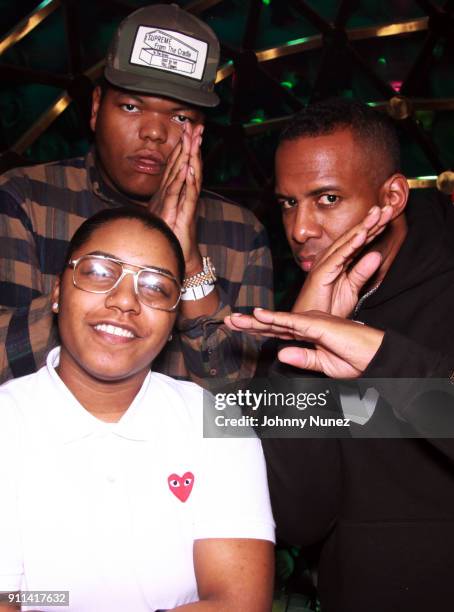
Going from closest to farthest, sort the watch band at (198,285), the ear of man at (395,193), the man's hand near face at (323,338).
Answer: the man's hand near face at (323,338) → the watch band at (198,285) → the ear of man at (395,193)

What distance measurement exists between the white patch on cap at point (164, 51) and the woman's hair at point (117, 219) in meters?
0.71

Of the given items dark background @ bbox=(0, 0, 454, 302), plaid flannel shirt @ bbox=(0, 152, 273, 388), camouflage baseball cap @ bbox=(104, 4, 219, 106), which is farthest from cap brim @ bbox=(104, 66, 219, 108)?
dark background @ bbox=(0, 0, 454, 302)

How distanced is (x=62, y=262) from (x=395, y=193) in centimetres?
104

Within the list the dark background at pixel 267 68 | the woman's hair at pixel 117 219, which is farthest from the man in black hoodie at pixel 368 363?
the dark background at pixel 267 68

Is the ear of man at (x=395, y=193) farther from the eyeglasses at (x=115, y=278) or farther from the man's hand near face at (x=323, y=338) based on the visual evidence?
the eyeglasses at (x=115, y=278)

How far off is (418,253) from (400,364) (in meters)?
0.61

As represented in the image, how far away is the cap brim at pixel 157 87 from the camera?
6.64 feet

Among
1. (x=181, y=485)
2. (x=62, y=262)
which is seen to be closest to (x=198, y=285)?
(x=62, y=262)

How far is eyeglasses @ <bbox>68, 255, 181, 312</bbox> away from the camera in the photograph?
57.5 inches

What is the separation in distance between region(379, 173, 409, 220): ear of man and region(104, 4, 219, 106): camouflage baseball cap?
0.63 metres

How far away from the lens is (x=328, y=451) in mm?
1642

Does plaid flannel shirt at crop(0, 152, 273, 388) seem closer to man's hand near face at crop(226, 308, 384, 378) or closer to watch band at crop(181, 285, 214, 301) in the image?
watch band at crop(181, 285, 214, 301)

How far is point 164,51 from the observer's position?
2064mm

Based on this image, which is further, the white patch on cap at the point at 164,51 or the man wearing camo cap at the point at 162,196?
the white patch on cap at the point at 164,51
